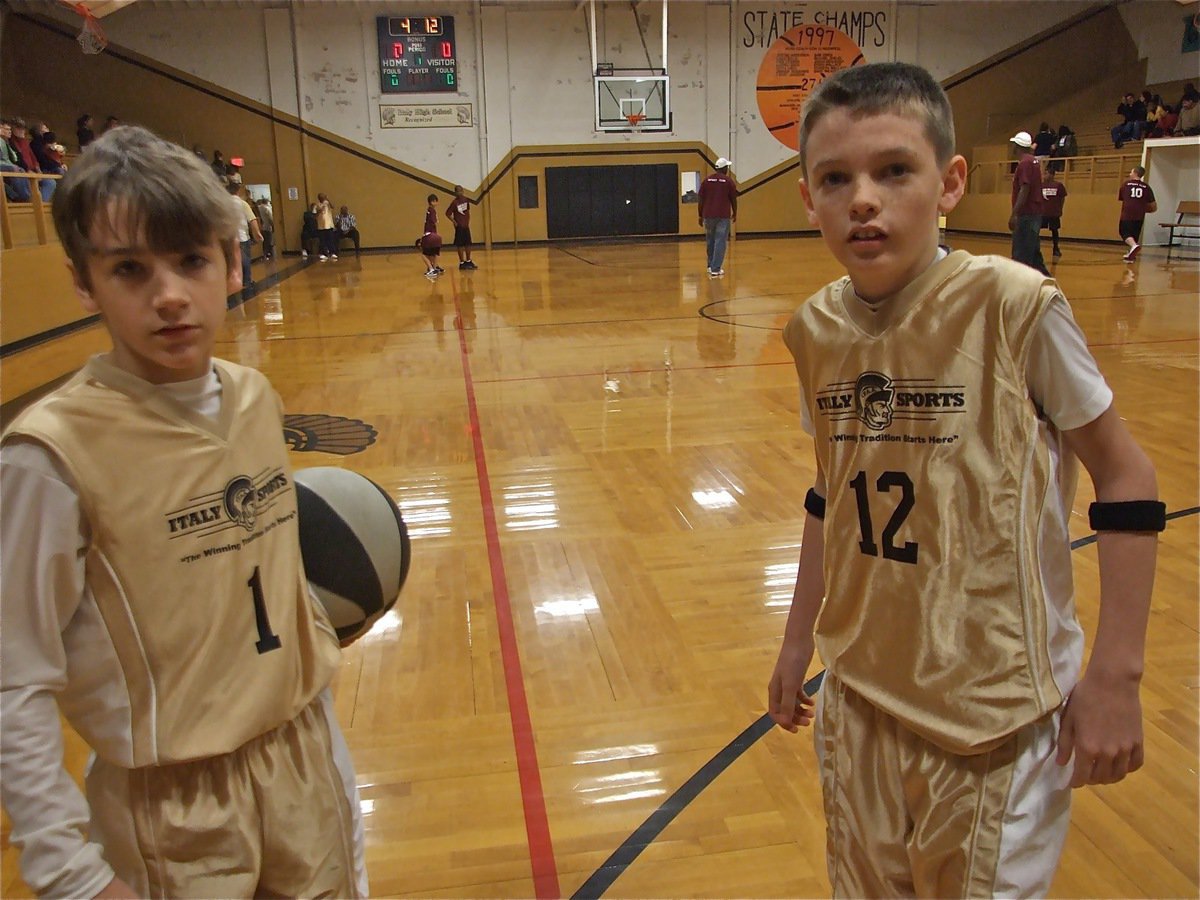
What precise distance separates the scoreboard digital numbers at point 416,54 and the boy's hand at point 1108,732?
73.0ft

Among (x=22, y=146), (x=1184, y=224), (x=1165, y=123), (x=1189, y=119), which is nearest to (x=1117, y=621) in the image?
(x=22, y=146)

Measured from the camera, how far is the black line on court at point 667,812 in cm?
212

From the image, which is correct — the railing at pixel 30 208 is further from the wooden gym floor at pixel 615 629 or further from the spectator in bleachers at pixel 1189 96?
the spectator in bleachers at pixel 1189 96

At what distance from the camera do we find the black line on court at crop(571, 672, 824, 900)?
212 centimetres

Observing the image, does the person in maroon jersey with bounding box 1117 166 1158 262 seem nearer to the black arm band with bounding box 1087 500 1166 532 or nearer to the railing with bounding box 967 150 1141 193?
the railing with bounding box 967 150 1141 193

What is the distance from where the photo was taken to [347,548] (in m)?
1.68

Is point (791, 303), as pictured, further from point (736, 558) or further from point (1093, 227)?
point (1093, 227)

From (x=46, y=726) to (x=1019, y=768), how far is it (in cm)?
124

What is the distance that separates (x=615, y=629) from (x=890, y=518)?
82.1 inches

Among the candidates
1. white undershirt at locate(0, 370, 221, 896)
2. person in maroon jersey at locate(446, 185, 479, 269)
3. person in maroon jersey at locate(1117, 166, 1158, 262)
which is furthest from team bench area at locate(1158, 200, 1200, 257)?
white undershirt at locate(0, 370, 221, 896)

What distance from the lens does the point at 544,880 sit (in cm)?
213

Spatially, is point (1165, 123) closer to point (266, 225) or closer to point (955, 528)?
point (266, 225)

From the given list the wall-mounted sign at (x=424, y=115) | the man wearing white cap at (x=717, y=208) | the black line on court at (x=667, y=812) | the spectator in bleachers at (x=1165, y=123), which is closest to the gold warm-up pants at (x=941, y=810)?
the black line on court at (x=667, y=812)

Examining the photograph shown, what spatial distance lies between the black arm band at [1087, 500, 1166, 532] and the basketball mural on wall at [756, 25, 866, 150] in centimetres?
2262
